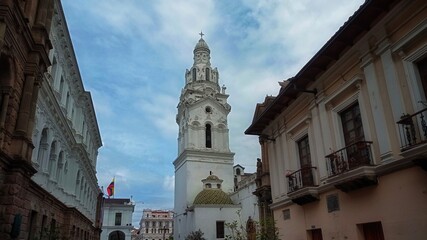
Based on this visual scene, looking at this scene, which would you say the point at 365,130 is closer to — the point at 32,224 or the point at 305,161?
the point at 305,161

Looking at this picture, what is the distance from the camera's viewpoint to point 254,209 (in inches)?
1563

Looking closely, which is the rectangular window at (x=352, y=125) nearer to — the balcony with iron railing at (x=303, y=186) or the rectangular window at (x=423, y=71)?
the balcony with iron railing at (x=303, y=186)

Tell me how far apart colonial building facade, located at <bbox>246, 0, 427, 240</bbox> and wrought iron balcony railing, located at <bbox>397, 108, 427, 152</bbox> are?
0.03 meters

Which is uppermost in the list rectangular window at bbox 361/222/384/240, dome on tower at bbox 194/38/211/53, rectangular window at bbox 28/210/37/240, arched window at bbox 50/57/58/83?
dome on tower at bbox 194/38/211/53

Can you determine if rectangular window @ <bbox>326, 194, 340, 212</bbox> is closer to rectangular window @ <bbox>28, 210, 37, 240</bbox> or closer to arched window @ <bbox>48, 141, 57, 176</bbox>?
rectangular window @ <bbox>28, 210, 37, 240</bbox>

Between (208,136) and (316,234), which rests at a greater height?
(208,136)

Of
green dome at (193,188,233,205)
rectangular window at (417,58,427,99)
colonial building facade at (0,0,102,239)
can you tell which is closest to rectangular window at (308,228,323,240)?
rectangular window at (417,58,427,99)

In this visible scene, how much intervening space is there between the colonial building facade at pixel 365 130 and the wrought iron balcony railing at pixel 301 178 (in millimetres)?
41

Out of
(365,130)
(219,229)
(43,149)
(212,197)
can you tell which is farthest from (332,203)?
(212,197)

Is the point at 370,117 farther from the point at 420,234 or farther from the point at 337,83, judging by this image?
the point at 420,234

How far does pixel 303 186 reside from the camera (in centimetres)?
1403

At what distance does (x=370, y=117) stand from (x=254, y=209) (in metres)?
30.1

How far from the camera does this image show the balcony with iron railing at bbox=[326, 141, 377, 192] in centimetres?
1056

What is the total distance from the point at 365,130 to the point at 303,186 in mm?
3642
